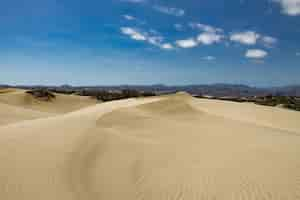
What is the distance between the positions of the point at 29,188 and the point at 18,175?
0.56 metres

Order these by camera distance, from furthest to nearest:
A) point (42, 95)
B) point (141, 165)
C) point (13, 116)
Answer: point (42, 95) → point (13, 116) → point (141, 165)

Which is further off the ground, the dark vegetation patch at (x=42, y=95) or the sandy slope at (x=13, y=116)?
the dark vegetation patch at (x=42, y=95)

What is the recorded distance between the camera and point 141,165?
5.63 metres

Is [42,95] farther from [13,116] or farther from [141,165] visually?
[141,165]

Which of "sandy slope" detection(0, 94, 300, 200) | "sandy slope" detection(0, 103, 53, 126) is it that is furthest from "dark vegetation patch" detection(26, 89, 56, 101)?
"sandy slope" detection(0, 94, 300, 200)

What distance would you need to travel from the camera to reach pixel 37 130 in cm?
766

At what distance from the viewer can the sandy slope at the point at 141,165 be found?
424 cm

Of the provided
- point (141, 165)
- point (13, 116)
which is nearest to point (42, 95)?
point (13, 116)

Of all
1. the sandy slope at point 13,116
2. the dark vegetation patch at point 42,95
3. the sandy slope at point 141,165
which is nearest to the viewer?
the sandy slope at point 141,165

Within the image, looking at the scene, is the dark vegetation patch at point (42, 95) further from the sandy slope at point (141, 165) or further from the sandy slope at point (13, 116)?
the sandy slope at point (141, 165)

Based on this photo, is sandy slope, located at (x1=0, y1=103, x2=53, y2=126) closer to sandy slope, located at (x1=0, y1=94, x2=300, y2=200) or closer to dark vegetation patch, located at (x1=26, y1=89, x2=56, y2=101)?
sandy slope, located at (x1=0, y1=94, x2=300, y2=200)

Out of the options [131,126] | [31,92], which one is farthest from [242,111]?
[31,92]

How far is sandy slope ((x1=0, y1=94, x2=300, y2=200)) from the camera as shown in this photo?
13.9ft

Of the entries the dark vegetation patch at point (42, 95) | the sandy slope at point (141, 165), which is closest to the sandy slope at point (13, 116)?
the sandy slope at point (141, 165)
